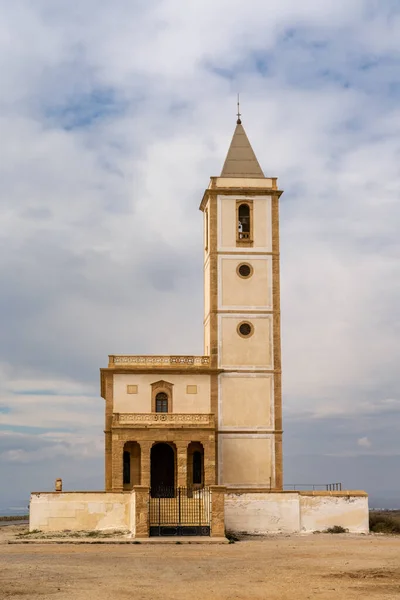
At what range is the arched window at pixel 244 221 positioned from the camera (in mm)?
49938

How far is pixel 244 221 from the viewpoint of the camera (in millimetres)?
50406

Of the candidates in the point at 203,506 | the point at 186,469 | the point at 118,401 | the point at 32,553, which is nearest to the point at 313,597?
the point at 32,553

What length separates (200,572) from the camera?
21.8m

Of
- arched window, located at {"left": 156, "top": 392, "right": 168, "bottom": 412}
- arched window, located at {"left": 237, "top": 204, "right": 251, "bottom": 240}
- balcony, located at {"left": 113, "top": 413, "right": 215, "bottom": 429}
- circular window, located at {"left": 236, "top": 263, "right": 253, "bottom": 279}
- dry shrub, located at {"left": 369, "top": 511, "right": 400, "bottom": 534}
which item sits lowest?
dry shrub, located at {"left": 369, "top": 511, "right": 400, "bottom": 534}

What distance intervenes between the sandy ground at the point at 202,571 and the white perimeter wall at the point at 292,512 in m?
7.56

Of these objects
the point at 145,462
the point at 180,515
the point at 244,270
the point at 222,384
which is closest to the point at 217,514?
the point at 180,515

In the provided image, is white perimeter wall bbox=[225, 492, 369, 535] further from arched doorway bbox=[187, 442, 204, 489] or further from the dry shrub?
arched doorway bbox=[187, 442, 204, 489]

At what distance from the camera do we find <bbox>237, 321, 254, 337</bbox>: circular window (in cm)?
4838

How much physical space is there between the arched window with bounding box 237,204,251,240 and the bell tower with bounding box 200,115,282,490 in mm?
54

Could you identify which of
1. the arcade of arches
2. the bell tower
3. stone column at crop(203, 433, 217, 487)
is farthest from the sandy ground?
the bell tower

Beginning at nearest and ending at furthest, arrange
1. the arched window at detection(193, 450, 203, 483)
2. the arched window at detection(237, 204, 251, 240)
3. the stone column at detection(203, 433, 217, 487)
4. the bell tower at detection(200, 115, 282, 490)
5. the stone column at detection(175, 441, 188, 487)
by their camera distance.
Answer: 1. the stone column at detection(175, 441, 188, 487)
2. the stone column at detection(203, 433, 217, 487)
3. the arched window at detection(193, 450, 203, 483)
4. the bell tower at detection(200, 115, 282, 490)
5. the arched window at detection(237, 204, 251, 240)

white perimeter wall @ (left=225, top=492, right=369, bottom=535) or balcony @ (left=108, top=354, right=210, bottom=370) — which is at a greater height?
balcony @ (left=108, top=354, right=210, bottom=370)

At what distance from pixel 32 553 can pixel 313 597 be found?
1289 cm

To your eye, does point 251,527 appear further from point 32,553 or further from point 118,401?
point 32,553
